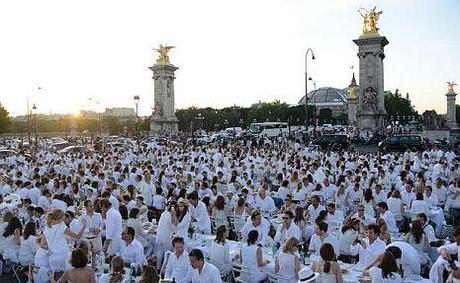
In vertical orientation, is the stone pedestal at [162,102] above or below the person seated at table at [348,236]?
above

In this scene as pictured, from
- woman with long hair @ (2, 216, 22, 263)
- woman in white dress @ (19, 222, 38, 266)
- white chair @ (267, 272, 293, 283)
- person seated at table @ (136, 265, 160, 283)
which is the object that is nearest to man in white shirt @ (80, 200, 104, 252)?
woman in white dress @ (19, 222, 38, 266)

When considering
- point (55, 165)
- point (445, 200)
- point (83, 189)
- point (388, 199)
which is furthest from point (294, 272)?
point (55, 165)

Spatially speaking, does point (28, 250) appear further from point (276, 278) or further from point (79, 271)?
point (276, 278)

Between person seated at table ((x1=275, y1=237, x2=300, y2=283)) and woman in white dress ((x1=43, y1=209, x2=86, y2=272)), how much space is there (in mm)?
4057

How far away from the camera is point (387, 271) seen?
25.1ft

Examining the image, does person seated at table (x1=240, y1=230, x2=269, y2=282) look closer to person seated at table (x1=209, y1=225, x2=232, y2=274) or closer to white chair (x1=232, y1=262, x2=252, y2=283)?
white chair (x1=232, y1=262, x2=252, y2=283)

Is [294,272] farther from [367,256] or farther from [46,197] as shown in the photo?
[46,197]

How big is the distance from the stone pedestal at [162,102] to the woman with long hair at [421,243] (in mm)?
70673

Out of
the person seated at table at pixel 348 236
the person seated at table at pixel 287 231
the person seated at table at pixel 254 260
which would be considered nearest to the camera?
the person seated at table at pixel 254 260

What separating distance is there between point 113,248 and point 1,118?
79.6 m

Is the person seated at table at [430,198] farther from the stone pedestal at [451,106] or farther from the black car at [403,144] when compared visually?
the stone pedestal at [451,106]

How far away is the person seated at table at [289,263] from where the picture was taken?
8.93 m

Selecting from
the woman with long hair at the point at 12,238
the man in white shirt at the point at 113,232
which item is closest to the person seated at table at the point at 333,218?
the man in white shirt at the point at 113,232

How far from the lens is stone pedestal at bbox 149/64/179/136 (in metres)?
80.4
